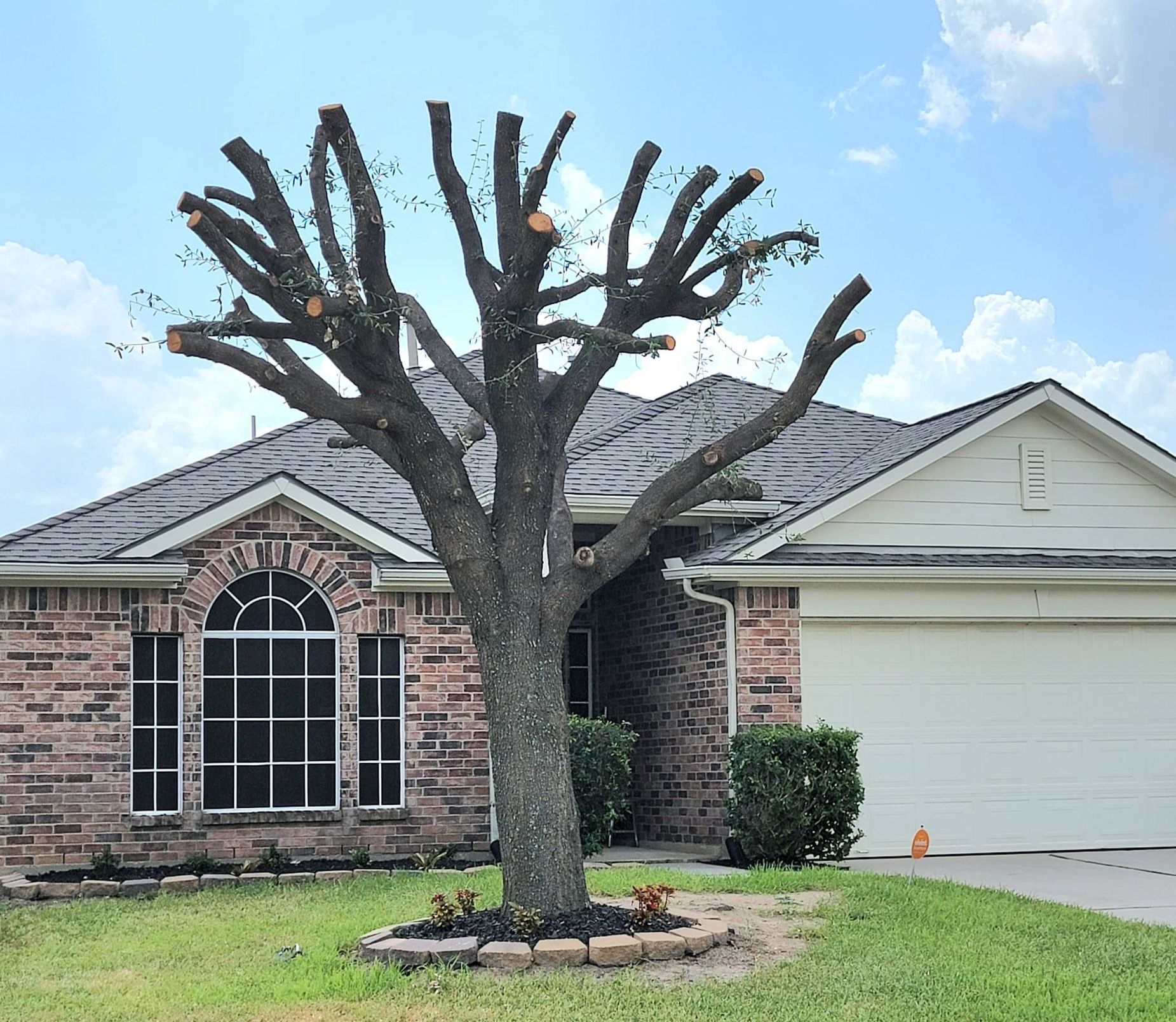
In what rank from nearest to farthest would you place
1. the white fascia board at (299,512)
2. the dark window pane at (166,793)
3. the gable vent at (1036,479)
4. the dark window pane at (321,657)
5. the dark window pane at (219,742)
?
1. the dark window pane at (166,793)
2. the white fascia board at (299,512)
3. the dark window pane at (219,742)
4. the dark window pane at (321,657)
5. the gable vent at (1036,479)

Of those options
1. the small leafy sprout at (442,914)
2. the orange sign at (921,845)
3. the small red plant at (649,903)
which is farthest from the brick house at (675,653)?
the small leafy sprout at (442,914)

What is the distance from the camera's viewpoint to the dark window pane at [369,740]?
14.4 m

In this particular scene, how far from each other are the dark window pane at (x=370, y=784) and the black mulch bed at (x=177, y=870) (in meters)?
0.63

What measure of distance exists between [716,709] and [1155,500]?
17.8 ft

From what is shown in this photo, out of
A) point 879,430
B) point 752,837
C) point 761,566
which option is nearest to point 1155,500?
point 879,430

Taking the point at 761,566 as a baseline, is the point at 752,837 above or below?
below

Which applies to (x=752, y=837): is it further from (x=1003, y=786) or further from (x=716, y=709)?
(x=1003, y=786)

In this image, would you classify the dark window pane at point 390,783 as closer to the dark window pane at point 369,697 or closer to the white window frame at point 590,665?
the dark window pane at point 369,697

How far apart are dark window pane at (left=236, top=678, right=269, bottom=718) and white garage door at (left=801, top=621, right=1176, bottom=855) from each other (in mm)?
5038

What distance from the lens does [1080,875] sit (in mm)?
12742

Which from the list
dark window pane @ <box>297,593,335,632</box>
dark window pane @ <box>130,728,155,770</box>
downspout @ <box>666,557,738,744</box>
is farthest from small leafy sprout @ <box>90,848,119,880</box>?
downspout @ <box>666,557,738,744</box>

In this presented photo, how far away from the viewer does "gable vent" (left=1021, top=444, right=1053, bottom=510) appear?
15.6 meters

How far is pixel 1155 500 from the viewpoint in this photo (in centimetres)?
1611

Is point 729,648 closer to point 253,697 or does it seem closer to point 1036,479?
point 1036,479
